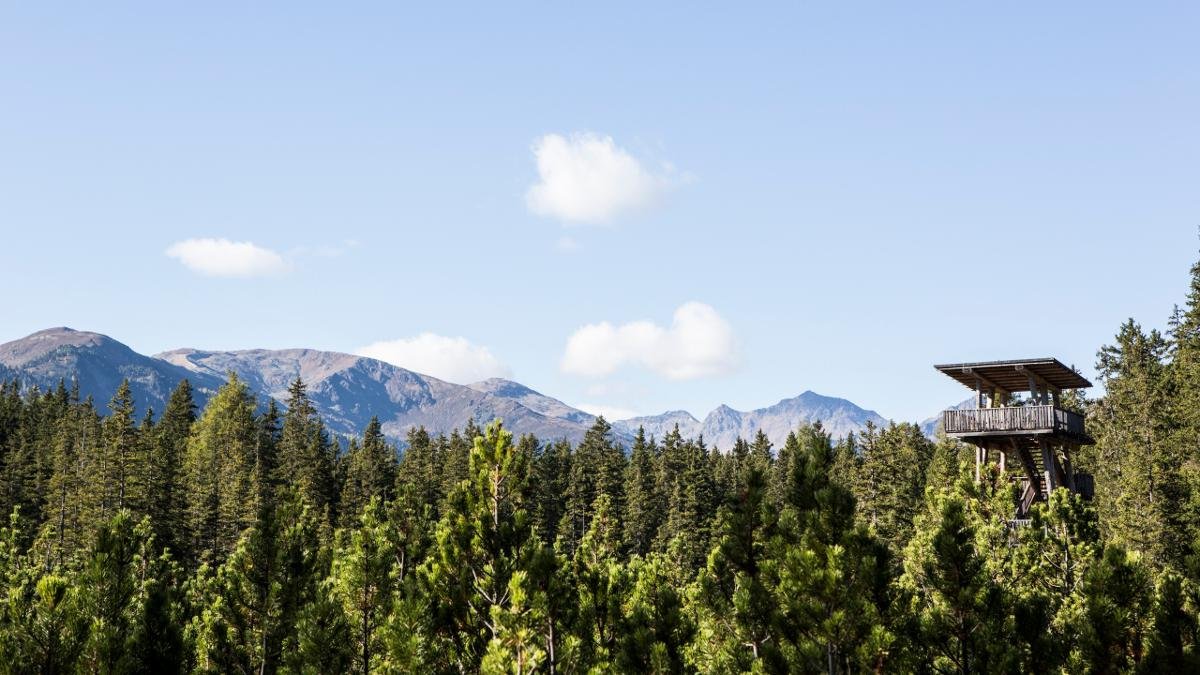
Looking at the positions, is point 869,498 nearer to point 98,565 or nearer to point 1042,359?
point 1042,359

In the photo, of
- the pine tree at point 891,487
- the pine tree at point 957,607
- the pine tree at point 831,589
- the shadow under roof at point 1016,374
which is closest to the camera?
the pine tree at point 831,589

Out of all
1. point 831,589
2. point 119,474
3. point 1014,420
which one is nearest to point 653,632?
point 831,589

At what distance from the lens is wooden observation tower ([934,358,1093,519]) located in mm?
35062

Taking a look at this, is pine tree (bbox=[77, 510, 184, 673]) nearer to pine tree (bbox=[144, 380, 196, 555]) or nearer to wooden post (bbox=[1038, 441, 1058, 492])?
wooden post (bbox=[1038, 441, 1058, 492])

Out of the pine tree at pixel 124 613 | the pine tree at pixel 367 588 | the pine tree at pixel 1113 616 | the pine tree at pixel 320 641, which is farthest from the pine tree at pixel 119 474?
the pine tree at pixel 1113 616

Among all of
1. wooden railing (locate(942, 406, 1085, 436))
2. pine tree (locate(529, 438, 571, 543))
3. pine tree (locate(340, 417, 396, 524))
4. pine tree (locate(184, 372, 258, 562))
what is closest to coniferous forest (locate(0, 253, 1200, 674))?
wooden railing (locate(942, 406, 1085, 436))

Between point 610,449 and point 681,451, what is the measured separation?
28.1ft

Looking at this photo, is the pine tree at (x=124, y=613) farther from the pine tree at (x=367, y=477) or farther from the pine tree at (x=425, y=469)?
the pine tree at (x=425, y=469)

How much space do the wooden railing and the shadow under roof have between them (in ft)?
4.93

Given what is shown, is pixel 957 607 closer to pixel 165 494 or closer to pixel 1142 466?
pixel 1142 466

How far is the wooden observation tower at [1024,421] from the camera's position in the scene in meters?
35.1

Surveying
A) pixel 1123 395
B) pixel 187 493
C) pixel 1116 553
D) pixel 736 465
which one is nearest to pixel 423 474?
pixel 187 493

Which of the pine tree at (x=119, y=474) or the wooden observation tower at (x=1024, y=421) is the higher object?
the wooden observation tower at (x=1024, y=421)

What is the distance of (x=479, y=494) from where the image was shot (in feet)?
66.8
